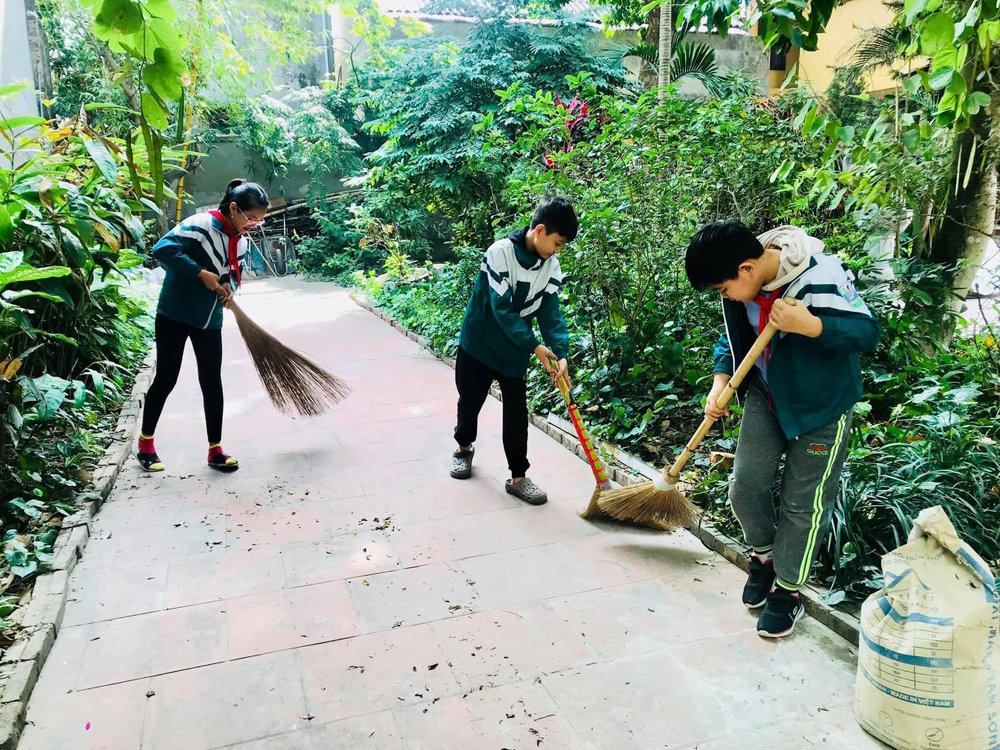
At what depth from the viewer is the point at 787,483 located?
2518mm

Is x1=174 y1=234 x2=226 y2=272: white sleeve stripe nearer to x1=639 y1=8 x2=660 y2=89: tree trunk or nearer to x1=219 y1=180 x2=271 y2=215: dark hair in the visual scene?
x1=219 y1=180 x2=271 y2=215: dark hair

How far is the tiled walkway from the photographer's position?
2154 millimetres

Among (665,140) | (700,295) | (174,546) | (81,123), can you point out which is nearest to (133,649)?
(174,546)

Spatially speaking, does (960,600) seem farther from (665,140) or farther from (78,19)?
(78,19)

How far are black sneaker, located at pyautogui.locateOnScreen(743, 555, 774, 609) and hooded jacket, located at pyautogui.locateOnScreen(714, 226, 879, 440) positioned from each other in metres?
0.57

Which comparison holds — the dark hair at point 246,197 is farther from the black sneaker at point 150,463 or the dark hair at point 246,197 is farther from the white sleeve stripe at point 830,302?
the white sleeve stripe at point 830,302

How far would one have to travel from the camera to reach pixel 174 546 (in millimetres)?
3240

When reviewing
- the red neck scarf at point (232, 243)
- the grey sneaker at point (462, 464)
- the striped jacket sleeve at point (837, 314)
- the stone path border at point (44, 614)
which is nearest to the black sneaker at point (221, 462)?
the stone path border at point (44, 614)

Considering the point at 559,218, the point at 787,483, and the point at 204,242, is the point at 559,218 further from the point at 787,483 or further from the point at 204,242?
the point at 204,242

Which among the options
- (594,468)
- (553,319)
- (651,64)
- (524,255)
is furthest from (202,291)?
(651,64)

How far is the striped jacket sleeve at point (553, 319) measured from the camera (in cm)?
364

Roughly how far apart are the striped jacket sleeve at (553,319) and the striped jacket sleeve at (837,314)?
150 centimetres

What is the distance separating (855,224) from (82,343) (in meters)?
5.01

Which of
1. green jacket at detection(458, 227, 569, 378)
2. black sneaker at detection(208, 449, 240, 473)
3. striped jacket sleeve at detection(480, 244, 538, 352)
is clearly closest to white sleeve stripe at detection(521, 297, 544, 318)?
green jacket at detection(458, 227, 569, 378)
